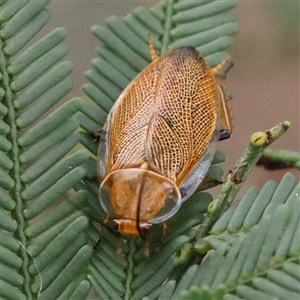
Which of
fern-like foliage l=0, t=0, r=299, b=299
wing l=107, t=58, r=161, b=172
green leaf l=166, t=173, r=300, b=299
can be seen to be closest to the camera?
green leaf l=166, t=173, r=300, b=299

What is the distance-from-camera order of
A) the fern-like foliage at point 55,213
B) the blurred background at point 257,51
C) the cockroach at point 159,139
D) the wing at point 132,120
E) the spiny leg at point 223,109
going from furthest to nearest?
the blurred background at point 257,51 < the spiny leg at point 223,109 < the wing at point 132,120 < the cockroach at point 159,139 < the fern-like foliage at point 55,213

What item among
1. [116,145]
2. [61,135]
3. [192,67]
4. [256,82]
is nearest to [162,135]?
[116,145]

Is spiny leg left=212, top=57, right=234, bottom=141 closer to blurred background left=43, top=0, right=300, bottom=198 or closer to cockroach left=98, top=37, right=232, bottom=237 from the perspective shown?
cockroach left=98, top=37, right=232, bottom=237

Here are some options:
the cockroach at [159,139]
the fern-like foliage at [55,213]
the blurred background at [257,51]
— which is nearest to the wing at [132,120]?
the cockroach at [159,139]

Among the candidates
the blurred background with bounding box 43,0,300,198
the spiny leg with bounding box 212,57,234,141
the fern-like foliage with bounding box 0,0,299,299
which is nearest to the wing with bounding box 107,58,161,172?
the fern-like foliage with bounding box 0,0,299,299

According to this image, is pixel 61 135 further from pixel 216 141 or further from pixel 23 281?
pixel 216 141

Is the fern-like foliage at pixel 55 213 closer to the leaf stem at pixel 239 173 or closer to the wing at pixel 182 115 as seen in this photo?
the leaf stem at pixel 239 173

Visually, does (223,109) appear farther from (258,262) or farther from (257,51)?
(257,51)
